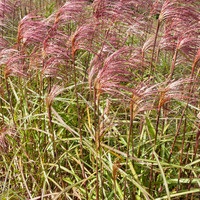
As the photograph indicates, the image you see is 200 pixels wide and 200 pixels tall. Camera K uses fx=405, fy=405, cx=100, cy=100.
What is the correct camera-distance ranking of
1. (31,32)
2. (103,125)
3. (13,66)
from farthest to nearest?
(31,32) → (13,66) → (103,125)

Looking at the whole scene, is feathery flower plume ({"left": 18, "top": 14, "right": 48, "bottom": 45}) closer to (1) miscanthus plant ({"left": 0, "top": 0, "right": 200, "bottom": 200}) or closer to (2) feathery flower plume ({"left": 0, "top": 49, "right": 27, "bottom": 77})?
(1) miscanthus plant ({"left": 0, "top": 0, "right": 200, "bottom": 200})

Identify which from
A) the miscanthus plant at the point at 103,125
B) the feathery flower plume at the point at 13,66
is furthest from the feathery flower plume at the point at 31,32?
the feathery flower plume at the point at 13,66

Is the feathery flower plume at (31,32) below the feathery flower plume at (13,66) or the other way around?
the other way around

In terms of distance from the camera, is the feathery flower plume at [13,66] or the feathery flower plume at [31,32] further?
the feathery flower plume at [31,32]

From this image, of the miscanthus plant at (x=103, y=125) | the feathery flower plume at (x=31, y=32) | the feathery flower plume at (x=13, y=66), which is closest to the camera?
the miscanthus plant at (x=103, y=125)

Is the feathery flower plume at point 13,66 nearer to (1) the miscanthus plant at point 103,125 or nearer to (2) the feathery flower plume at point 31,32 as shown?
(1) the miscanthus plant at point 103,125

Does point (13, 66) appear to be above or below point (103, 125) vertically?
above

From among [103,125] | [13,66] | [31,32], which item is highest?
[31,32]

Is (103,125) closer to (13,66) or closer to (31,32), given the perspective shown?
(13,66)

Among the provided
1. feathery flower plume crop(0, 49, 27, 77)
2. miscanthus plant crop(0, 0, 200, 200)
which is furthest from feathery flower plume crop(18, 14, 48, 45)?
feathery flower plume crop(0, 49, 27, 77)

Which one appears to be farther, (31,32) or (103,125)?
(31,32)

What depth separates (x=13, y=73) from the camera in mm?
2414

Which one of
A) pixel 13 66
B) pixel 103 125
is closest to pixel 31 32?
pixel 13 66

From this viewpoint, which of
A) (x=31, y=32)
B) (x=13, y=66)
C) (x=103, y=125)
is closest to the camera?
(x=103, y=125)
